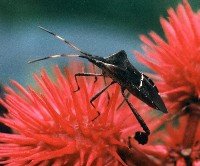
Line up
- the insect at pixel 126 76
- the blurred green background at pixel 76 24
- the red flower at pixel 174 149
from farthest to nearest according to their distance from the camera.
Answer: the blurred green background at pixel 76 24 → the red flower at pixel 174 149 → the insect at pixel 126 76

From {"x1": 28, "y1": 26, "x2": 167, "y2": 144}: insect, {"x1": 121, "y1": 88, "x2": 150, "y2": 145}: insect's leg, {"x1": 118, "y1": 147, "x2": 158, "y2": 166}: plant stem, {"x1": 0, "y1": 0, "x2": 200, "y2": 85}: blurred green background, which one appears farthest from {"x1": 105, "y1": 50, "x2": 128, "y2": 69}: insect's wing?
{"x1": 0, "y1": 0, "x2": 200, "y2": 85}: blurred green background

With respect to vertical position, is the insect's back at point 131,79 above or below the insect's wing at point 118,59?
below

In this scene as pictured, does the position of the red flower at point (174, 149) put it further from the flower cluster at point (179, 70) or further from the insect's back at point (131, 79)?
the insect's back at point (131, 79)

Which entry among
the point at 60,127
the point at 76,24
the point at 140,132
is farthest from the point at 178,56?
the point at 76,24

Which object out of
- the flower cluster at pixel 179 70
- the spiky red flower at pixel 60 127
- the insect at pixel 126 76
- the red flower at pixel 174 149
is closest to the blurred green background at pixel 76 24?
the red flower at pixel 174 149

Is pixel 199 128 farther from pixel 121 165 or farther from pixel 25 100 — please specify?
pixel 25 100

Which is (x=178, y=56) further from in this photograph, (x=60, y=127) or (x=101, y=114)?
(x=60, y=127)
